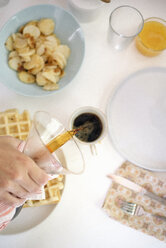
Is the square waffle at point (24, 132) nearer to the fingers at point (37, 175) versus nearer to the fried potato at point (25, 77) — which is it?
the fried potato at point (25, 77)

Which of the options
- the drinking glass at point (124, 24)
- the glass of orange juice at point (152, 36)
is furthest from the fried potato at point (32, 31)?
the glass of orange juice at point (152, 36)

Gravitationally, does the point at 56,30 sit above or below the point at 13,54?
above

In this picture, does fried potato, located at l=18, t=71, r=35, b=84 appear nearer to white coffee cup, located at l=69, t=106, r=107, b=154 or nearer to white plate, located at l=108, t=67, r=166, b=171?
white coffee cup, located at l=69, t=106, r=107, b=154

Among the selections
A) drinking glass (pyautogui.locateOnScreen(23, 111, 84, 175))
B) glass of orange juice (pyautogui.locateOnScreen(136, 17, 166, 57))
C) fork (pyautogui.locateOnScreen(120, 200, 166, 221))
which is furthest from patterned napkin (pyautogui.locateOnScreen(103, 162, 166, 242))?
glass of orange juice (pyautogui.locateOnScreen(136, 17, 166, 57))

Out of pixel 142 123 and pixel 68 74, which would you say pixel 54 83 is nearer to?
pixel 68 74

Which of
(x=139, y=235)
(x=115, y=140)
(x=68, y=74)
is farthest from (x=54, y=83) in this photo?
(x=139, y=235)

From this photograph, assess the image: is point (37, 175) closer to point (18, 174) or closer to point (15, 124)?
point (18, 174)

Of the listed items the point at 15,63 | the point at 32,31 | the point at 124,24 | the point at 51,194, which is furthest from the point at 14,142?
the point at 124,24
